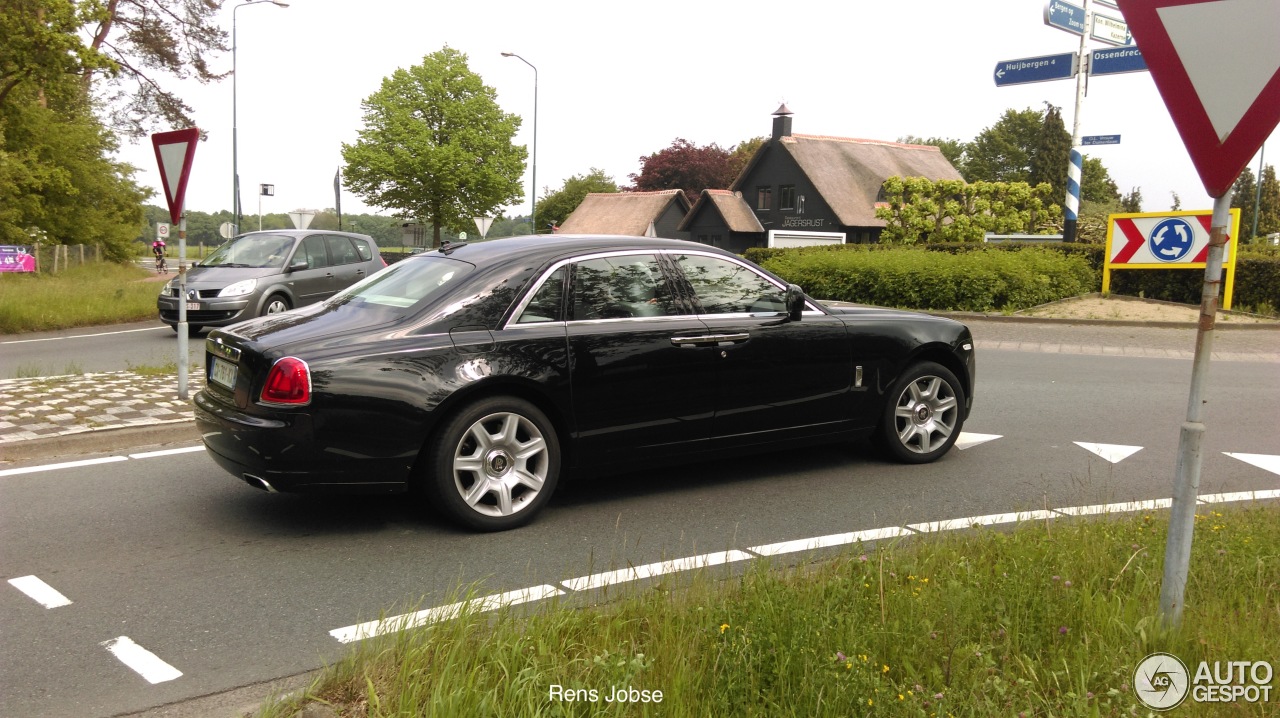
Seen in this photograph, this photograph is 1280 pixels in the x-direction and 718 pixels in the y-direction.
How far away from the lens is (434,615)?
3.64 m

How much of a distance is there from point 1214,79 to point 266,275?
1495 centimetres

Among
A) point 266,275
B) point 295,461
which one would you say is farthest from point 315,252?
point 295,461

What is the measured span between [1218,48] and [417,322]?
385 cm

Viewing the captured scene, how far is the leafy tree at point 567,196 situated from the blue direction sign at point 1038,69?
7620 centimetres

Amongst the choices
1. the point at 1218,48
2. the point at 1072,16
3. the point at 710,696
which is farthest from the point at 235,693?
the point at 1072,16

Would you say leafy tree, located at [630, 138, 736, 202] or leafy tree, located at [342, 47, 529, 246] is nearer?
leafy tree, located at [342, 47, 529, 246]

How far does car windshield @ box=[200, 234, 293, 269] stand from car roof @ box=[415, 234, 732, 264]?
36.2 ft

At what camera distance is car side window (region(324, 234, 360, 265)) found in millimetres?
17219

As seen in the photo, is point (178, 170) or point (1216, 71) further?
point (178, 170)

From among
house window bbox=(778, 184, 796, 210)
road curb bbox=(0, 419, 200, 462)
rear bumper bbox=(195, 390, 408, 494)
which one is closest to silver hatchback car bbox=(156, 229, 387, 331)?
road curb bbox=(0, 419, 200, 462)

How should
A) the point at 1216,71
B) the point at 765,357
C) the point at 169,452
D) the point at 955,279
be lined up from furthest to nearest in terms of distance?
the point at 955,279 → the point at 169,452 → the point at 765,357 → the point at 1216,71

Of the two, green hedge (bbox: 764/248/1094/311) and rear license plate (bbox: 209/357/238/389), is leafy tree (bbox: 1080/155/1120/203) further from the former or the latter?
rear license plate (bbox: 209/357/238/389)

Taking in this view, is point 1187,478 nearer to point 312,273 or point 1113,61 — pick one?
point 312,273

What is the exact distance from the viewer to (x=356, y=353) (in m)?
5.01
